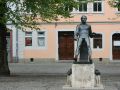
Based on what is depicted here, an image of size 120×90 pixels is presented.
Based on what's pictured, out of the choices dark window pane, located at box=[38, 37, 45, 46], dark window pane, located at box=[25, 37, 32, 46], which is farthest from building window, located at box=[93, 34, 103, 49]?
dark window pane, located at box=[25, 37, 32, 46]

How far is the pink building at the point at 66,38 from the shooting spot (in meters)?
54.5

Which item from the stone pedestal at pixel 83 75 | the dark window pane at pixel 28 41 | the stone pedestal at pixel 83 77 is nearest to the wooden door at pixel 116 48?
the dark window pane at pixel 28 41

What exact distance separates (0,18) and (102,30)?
2561cm

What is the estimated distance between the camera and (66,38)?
55.3 metres

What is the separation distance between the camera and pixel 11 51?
54.9m

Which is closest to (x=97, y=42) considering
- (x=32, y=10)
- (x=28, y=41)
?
(x=28, y=41)

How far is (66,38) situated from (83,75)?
3144 cm

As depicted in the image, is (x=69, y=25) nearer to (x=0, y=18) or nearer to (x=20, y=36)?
(x=20, y=36)

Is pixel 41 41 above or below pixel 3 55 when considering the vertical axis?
below

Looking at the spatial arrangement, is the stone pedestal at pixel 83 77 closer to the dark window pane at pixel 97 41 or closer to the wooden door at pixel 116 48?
the wooden door at pixel 116 48

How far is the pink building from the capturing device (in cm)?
5453

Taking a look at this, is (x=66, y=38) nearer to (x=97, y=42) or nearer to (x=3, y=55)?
(x=97, y=42)

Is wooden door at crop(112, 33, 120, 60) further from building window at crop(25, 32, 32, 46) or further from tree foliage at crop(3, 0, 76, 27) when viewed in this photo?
tree foliage at crop(3, 0, 76, 27)

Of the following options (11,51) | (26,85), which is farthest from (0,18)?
(11,51)
